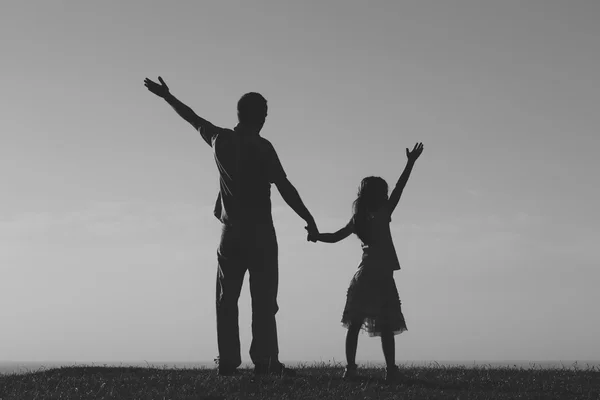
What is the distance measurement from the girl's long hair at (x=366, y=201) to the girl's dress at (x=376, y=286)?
0.20 ft

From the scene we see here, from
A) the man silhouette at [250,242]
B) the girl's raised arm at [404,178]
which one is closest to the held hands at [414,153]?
the girl's raised arm at [404,178]

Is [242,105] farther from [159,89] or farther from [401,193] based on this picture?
[401,193]

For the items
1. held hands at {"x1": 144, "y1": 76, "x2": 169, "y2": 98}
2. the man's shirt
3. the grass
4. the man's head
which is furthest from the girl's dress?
held hands at {"x1": 144, "y1": 76, "x2": 169, "y2": 98}

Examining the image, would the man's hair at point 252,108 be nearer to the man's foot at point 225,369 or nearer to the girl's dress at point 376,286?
the girl's dress at point 376,286

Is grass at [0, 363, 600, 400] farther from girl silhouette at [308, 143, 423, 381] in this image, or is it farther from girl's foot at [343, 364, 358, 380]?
girl silhouette at [308, 143, 423, 381]

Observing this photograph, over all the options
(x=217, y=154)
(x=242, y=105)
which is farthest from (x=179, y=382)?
(x=242, y=105)

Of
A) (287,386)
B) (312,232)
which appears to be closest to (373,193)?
(312,232)

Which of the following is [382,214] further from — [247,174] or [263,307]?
[263,307]

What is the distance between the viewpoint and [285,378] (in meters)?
9.02

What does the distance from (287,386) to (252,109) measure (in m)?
3.68

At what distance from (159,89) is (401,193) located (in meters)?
3.66

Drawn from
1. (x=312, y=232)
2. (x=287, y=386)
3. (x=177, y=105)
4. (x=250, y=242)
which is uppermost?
(x=177, y=105)

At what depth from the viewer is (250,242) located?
9.58m

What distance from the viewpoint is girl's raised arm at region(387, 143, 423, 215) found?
33.3 ft
